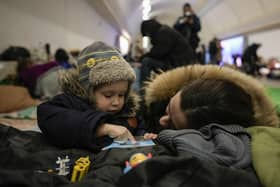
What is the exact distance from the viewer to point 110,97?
66 cm

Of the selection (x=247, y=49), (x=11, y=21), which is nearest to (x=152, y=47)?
(x=11, y=21)

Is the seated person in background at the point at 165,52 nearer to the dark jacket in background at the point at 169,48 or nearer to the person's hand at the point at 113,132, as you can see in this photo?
the dark jacket in background at the point at 169,48

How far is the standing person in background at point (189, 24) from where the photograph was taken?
167cm

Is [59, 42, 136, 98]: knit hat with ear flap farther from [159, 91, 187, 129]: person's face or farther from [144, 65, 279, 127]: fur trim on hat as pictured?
[159, 91, 187, 129]: person's face

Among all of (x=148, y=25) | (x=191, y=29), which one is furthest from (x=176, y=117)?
(x=191, y=29)

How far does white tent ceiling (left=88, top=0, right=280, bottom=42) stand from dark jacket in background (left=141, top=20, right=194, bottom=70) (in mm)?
86

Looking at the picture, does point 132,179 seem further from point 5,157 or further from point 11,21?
point 11,21

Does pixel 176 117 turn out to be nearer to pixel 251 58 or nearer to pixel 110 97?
pixel 110 97

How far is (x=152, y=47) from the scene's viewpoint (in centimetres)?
184

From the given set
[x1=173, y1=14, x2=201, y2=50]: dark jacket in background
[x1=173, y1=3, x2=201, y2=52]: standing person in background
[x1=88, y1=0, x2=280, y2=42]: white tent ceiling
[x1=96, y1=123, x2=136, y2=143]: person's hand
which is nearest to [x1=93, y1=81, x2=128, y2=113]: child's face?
[x1=96, y1=123, x2=136, y2=143]: person's hand

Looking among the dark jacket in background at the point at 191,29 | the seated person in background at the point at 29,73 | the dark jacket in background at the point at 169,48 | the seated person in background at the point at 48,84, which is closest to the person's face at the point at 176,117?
the dark jacket in background at the point at 169,48

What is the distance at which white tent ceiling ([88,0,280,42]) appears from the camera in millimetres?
1435

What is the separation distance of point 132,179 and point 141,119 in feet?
1.50

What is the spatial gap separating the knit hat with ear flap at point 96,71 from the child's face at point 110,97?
2 centimetres
